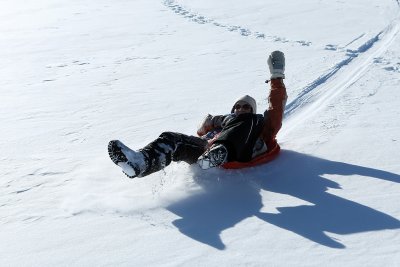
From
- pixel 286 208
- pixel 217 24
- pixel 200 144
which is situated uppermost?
pixel 217 24

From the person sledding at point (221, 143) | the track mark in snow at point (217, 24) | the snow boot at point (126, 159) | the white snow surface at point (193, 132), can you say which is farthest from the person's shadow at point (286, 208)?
the track mark in snow at point (217, 24)

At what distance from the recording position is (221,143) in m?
3.27

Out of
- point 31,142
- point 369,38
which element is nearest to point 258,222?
point 31,142

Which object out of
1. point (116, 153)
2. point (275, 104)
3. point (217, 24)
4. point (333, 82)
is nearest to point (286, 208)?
point (116, 153)

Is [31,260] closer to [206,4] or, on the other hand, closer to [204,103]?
[204,103]

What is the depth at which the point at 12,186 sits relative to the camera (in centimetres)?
349

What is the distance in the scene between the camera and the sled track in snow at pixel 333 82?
503 centimetres

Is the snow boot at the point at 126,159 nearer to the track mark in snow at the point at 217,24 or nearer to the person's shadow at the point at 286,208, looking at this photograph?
the person's shadow at the point at 286,208

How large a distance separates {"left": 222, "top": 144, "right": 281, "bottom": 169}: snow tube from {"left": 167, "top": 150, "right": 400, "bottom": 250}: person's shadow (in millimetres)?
39

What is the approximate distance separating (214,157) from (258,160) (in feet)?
1.99

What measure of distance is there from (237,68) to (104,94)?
6.17ft

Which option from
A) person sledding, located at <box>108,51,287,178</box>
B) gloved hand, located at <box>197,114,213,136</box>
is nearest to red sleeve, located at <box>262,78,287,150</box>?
person sledding, located at <box>108,51,287,178</box>

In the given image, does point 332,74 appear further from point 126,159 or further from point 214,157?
point 126,159

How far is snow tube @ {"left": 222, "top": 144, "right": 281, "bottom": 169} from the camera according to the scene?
3449 millimetres
